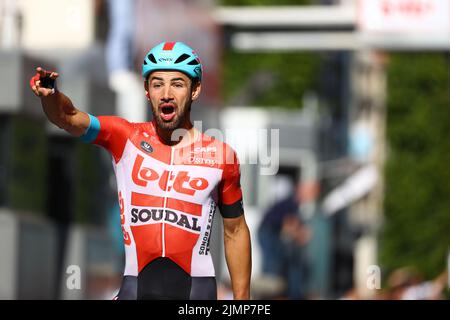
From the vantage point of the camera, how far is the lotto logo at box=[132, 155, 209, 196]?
8.75 metres

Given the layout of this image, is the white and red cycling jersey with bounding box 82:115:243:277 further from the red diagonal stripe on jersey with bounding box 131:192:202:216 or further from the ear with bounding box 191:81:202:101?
the ear with bounding box 191:81:202:101

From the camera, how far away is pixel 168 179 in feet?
28.7

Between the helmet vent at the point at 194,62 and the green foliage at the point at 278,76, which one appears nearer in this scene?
the helmet vent at the point at 194,62

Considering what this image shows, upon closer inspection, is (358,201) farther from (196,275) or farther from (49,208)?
(196,275)

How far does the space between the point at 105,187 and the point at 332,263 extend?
2193 cm

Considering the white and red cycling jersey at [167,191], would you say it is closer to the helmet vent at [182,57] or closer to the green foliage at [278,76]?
the helmet vent at [182,57]

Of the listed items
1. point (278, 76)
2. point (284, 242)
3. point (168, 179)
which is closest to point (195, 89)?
point (168, 179)

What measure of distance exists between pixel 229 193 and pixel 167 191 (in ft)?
1.33

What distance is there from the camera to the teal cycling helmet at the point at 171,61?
8.46 m

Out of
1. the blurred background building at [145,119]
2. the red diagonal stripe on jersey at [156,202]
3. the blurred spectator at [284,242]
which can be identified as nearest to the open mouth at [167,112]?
the red diagonal stripe on jersey at [156,202]

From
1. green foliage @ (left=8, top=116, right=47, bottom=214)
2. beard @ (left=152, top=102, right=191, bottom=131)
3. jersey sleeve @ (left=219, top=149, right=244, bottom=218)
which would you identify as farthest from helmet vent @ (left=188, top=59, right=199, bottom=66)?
green foliage @ (left=8, top=116, right=47, bottom=214)

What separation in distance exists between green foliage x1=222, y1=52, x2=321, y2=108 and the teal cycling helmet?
61.1 metres

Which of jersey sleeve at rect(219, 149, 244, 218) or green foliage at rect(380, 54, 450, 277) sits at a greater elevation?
green foliage at rect(380, 54, 450, 277)

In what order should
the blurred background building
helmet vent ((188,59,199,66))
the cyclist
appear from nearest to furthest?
helmet vent ((188,59,199,66)) < the cyclist < the blurred background building
